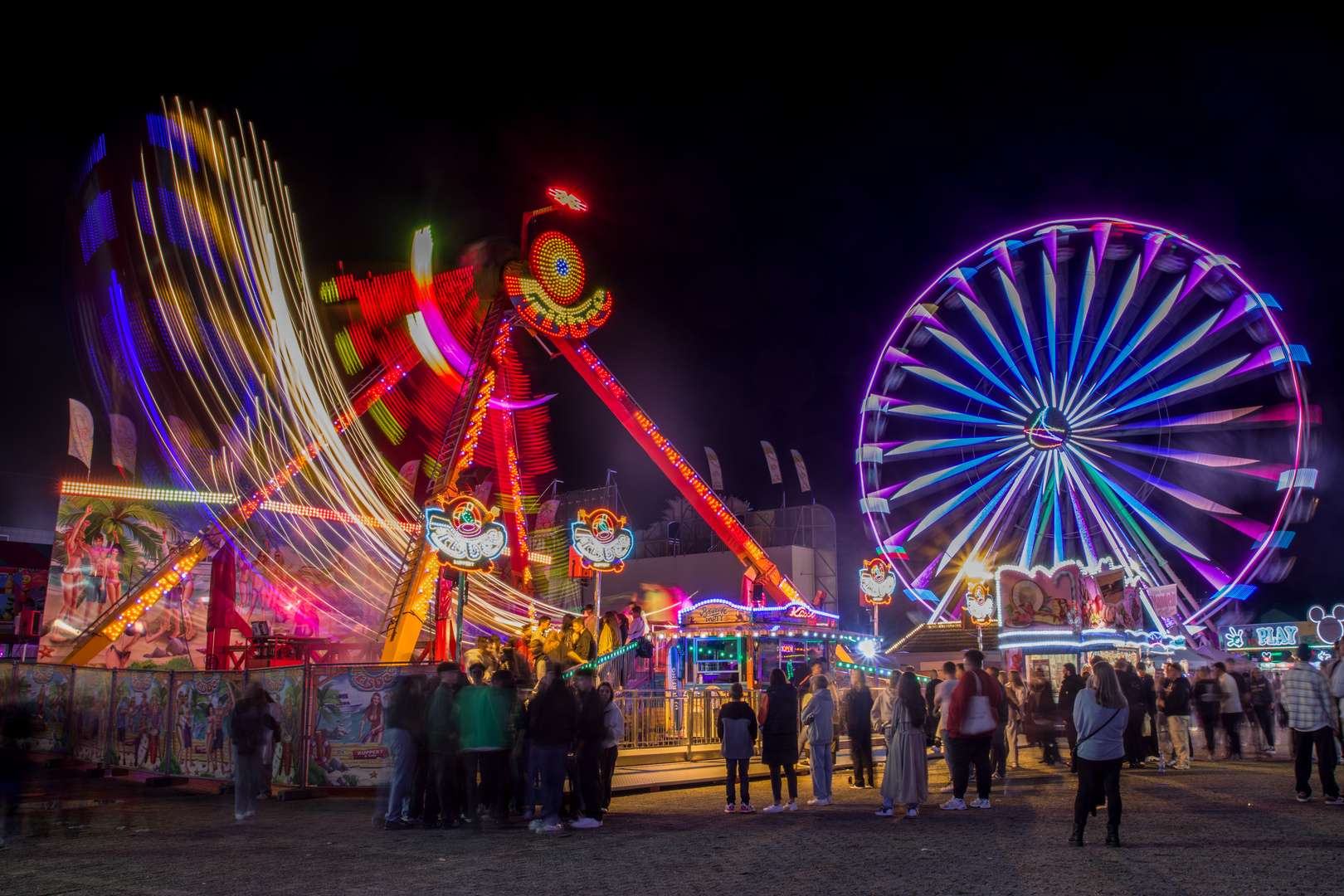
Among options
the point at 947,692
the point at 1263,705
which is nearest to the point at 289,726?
the point at 947,692

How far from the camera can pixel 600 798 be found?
32.9 feet

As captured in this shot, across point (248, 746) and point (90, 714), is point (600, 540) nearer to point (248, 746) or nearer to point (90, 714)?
point (90, 714)

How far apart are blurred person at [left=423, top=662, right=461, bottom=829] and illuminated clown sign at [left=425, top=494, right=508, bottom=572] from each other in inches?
334

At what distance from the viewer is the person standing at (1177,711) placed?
14445 mm

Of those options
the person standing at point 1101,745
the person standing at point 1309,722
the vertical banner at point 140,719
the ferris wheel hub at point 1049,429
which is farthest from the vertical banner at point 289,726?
the ferris wheel hub at point 1049,429

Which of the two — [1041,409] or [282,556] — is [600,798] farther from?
[282,556]

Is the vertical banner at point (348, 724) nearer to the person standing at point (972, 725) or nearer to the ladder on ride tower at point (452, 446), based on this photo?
the person standing at point (972, 725)

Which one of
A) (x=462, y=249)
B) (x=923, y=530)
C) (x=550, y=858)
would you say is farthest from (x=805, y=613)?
(x=550, y=858)

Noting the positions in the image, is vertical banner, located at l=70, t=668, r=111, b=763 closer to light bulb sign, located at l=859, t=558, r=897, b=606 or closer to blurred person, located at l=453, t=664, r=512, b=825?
blurred person, located at l=453, t=664, r=512, b=825

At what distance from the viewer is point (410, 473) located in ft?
138

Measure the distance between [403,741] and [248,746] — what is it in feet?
6.10

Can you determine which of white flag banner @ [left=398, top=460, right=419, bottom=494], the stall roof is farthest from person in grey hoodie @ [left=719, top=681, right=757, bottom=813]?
white flag banner @ [left=398, top=460, right=419, bottom=494]

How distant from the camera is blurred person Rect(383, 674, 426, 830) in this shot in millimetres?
9359

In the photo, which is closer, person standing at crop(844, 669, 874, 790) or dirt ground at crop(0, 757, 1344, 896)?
dirt ground at crop(0, 757, 1344, 896)
